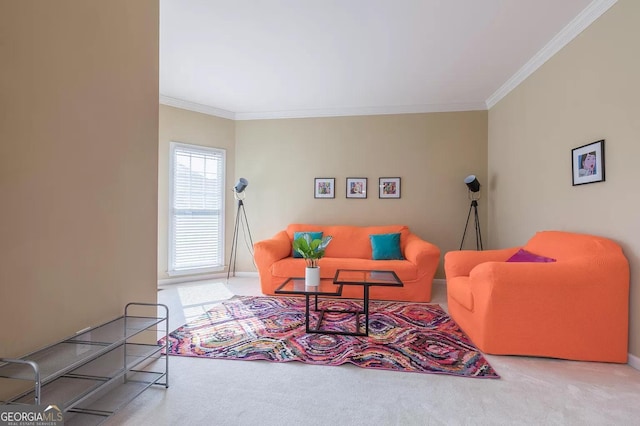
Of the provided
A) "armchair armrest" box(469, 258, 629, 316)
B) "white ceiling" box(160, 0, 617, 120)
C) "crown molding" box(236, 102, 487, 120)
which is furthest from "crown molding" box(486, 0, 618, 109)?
"armchair armrest" box(469, 258, 629, 316)

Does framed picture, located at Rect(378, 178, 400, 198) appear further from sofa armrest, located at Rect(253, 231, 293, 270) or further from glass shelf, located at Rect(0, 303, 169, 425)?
glass shelf, located at Rect(0, 303, 169, 425)

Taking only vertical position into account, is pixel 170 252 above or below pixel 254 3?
below

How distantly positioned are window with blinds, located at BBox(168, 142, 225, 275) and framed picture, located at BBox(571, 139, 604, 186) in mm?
4636

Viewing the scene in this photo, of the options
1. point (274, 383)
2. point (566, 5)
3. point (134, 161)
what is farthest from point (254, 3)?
point (274, 383)

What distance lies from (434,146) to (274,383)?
4.14 metres

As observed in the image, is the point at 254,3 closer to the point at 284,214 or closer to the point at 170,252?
the point at 284,214

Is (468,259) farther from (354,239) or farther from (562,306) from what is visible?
(354,239)

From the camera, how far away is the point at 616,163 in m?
2.32

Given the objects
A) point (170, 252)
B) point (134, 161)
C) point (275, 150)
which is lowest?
point (170, 252)

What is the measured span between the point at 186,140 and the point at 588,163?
16.4 feet

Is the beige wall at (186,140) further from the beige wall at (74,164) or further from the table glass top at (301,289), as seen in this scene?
the table glass top at (301,289)

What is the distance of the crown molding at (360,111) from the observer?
15.1ft

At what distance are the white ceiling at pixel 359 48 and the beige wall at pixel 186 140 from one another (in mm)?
239

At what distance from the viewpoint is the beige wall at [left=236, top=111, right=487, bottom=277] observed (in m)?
4.63
